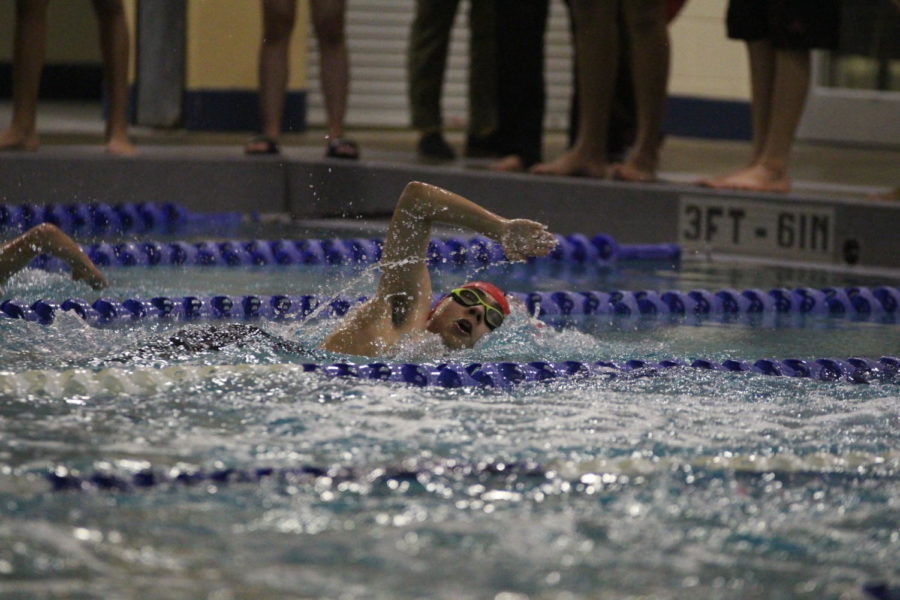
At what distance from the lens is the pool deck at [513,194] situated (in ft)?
19.4

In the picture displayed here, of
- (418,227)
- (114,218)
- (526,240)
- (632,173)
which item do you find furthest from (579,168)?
(526,240)

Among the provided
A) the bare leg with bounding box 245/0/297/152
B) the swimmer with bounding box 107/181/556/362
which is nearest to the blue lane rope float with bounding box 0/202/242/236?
the bare leg with bounding box 245/0/297/152

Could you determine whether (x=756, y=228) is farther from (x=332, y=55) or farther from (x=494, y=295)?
(x=494, y=295)

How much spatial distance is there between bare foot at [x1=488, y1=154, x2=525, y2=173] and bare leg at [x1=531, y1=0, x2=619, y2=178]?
38 centimetres

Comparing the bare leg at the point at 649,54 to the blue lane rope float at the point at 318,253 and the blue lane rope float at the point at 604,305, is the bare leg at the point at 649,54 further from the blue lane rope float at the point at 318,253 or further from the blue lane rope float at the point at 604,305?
the blue lane rope float at the point at 604,305

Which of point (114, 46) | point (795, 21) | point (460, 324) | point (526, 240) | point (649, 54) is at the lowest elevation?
point (460, 324)

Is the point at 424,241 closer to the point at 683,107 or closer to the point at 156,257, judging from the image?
the point at 156,257

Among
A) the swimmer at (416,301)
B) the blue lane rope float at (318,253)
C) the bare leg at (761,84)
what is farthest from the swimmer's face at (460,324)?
the bare leg at (761,84)

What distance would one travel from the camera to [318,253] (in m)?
5.63

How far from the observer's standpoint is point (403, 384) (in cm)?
345

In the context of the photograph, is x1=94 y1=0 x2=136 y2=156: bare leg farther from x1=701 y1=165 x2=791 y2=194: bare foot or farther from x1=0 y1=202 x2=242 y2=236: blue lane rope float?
Result: x1=701 y1=165 x2=791 y2=194: bare foot

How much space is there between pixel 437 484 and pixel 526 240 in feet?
3.55

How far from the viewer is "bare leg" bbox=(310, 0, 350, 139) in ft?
21.8

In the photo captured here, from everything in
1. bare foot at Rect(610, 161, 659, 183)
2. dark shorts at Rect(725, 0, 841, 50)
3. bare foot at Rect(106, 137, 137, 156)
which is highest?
dark shorts at Rect(725, 0, 841, 50)
